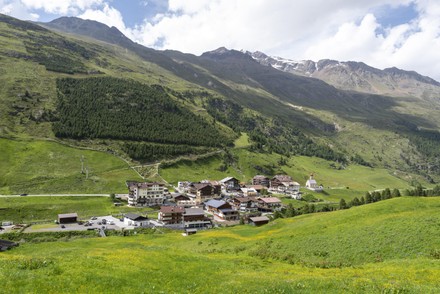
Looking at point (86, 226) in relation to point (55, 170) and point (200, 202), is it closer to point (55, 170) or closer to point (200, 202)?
point (200, 202)

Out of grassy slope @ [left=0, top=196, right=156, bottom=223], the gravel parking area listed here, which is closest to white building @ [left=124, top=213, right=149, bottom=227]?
the gravel parking area

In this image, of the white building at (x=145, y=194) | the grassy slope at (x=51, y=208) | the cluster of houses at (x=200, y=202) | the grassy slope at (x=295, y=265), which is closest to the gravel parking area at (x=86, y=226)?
the grassy slope at (x=51, y=208)

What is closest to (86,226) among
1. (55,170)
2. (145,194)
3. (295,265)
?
(145,194)

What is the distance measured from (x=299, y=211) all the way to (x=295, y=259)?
6614 cm

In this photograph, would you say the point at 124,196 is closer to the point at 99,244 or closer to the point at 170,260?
the point at 99,244

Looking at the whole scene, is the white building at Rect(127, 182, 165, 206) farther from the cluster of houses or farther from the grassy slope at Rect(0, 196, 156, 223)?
the grassy slope at Rect(0, 196, 156, 223)

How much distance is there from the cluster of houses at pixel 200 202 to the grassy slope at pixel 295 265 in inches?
2231

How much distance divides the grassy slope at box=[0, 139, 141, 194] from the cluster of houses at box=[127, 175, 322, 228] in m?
16.6

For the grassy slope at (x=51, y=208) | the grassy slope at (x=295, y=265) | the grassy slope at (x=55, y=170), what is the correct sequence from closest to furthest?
the grassy slope at (x=295, y=265) < the grassy slope at (x=51, y=208) < the grassy slope at (x=55, y=170)

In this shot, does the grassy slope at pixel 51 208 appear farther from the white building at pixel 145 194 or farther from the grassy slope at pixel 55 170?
the grassy slope at pixel 55 170

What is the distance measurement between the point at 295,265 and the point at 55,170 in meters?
166

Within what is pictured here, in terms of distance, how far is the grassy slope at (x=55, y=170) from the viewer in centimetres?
15788

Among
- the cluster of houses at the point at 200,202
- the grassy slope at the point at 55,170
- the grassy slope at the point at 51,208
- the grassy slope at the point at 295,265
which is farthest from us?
the grassy slope at the point at 55,170

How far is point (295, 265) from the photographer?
41.0 m
